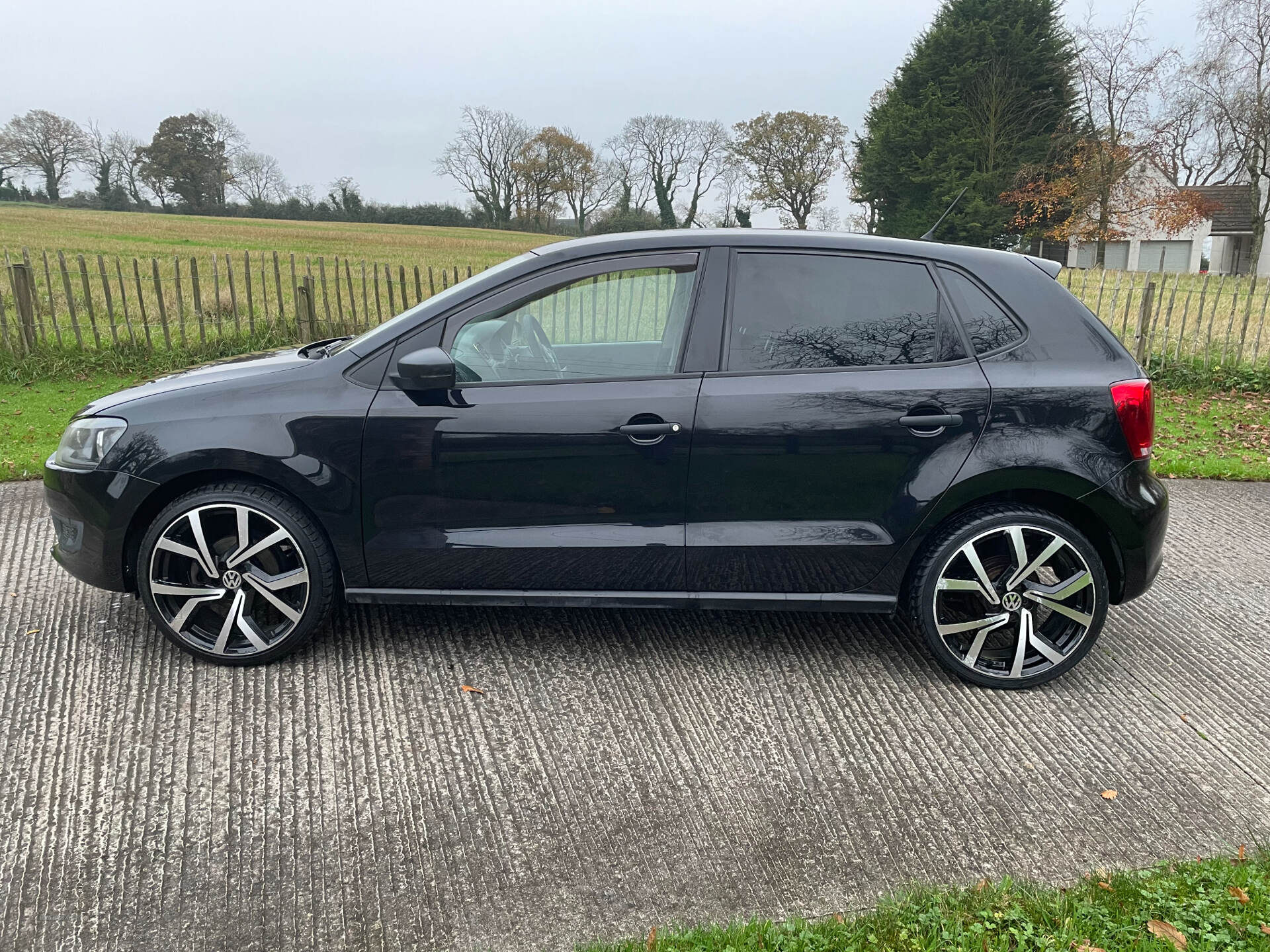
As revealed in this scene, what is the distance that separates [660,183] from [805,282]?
114 ft

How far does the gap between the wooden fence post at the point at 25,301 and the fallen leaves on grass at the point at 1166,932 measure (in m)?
11.6

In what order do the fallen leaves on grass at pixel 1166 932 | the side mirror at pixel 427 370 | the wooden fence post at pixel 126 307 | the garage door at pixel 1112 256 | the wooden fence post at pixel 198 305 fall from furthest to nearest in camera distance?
the garage door at pixel 1112 256 → the wooden fence post at pixel 198 305 → the wooden fence post at pixel 126 307 → the side mirror at pixel 427 370 → the fallen leaves on grass at pixel 1166 932

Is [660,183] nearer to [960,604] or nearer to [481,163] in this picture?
[481,163]

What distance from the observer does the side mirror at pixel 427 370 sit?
11.1 ft

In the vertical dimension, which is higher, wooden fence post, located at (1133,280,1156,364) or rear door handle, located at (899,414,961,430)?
rear door handle, located at (899,414,961,430)

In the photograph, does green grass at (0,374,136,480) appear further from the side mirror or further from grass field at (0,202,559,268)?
grass field at (0,202,559,268)

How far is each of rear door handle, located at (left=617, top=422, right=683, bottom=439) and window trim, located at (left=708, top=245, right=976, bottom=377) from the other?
25cm

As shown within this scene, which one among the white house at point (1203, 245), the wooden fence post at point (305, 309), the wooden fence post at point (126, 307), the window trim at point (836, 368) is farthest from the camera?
the white house at point (1203, 245)

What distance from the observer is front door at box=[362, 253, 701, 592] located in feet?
11.4

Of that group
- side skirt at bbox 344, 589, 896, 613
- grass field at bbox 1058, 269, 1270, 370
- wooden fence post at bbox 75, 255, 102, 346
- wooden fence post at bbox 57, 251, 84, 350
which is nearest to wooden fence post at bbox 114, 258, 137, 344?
wooden fence post at bbox 75, 255, 102, 346

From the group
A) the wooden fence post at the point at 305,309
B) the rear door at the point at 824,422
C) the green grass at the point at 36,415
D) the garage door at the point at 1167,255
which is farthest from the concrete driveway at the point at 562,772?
the garage door at the point at 1167,255

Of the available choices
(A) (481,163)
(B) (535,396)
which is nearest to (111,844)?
(B) (535,396)

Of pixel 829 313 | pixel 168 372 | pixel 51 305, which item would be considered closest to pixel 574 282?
pixel 829 313

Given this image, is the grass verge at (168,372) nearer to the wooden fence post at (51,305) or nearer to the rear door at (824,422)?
the wooden fence post at (51,305)
